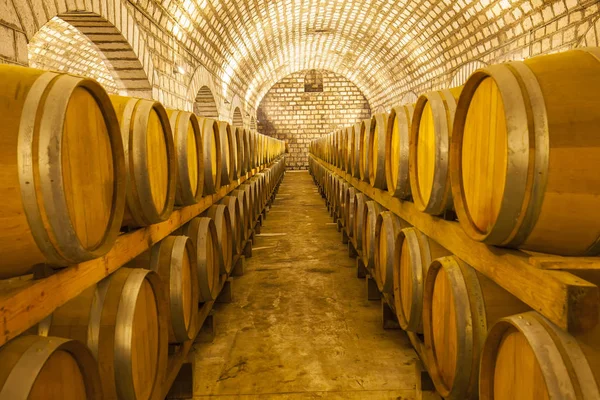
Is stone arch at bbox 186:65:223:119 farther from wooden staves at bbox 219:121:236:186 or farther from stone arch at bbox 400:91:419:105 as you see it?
stone arch at bbox 400:91:419:105

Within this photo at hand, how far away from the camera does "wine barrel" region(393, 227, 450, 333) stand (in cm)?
246

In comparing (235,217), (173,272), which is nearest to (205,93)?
(235,217)

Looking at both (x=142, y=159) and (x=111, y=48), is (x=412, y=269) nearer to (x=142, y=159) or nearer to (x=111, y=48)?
(x=142, y=159)

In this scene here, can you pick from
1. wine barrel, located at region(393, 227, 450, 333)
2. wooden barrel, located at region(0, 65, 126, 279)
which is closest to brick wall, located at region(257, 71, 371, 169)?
wine barrel, located at region(393, 227, 450, 333)

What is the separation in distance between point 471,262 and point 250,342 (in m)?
2.00

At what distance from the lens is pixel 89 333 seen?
5.40ft

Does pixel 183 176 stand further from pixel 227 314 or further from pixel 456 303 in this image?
pixel 456 303

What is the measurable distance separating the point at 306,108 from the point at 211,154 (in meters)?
21.5

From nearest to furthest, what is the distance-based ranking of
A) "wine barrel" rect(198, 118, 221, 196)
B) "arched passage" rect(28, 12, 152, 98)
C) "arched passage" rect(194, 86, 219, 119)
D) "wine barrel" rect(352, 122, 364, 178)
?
"wine barrel" rect(198, 118, 221, 196) → "wine barrel" rect(352, 122, 364, 178) → "arched passage" rect(28, 12, 152, 98) → "arched passage" rect(194, 86, 219, 119)

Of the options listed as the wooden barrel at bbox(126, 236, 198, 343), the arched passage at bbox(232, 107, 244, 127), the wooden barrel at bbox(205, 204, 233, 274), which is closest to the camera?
the wooden barrel at bbox(126, 236, 198, 343)

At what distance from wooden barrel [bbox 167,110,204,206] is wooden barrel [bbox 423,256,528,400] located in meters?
1.72

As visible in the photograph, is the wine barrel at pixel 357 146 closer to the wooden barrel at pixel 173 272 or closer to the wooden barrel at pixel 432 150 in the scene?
the wooden barrel at pixel 432 150

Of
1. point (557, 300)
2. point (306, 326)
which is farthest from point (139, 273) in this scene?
point (306, 326)

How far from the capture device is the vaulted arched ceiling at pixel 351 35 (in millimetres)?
8977
